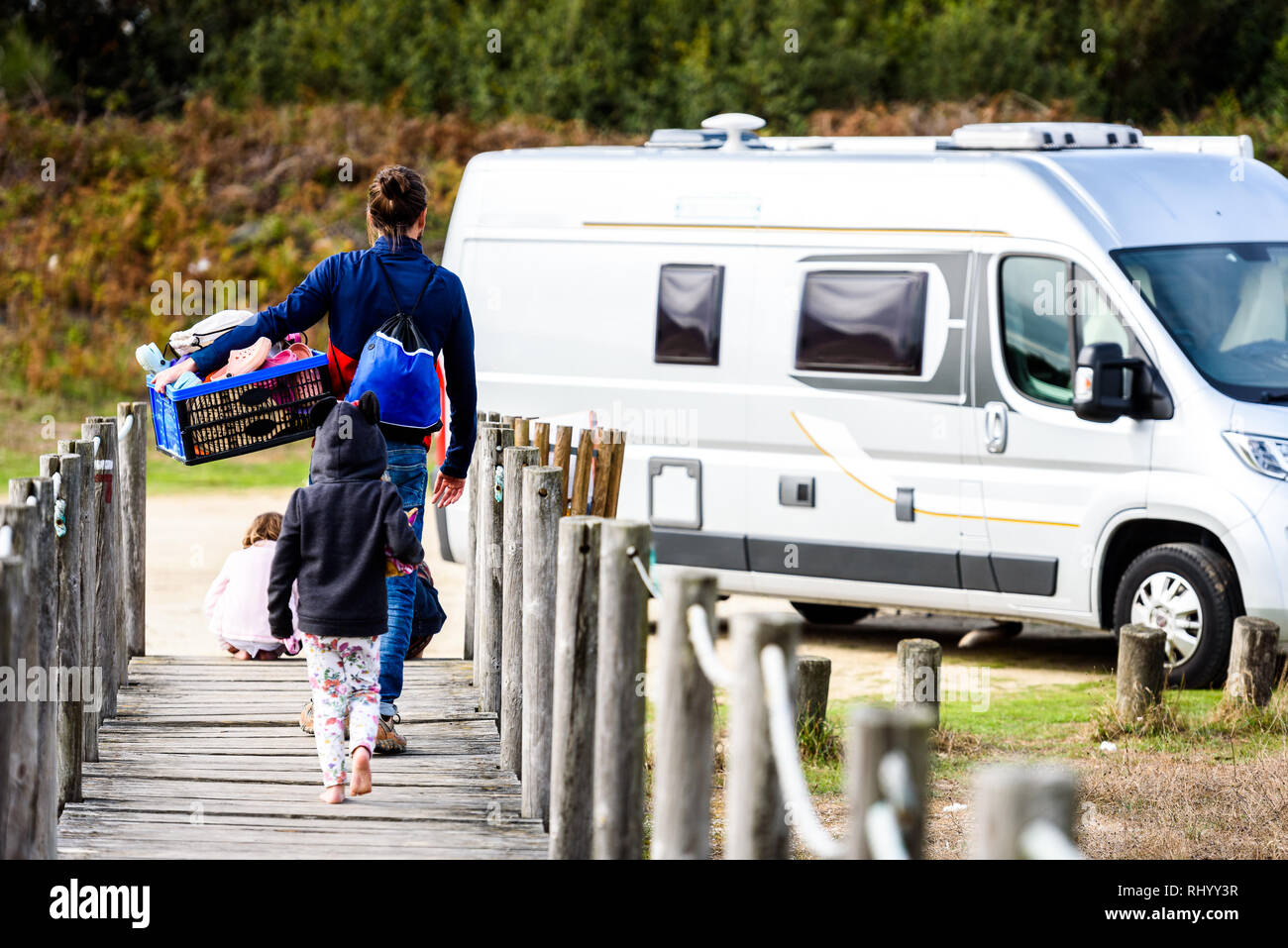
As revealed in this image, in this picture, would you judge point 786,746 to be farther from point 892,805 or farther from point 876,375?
point 876,375

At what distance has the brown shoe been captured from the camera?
21.1 ft

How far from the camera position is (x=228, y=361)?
6500 millimetres

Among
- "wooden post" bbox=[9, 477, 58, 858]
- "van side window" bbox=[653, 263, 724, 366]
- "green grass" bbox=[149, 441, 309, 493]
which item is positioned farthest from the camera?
"green grass" bbox=[149, 441, 309, 493]

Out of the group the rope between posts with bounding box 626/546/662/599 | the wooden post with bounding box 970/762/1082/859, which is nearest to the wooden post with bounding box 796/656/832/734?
the rope between posts with bounding box 626/546/662/599

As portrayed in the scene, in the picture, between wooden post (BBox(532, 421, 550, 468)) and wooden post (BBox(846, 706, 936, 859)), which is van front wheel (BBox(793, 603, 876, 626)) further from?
wooden post (BBox(846, 706, 936, 859))

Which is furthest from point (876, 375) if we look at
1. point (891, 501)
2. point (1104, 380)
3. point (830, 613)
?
point (830, 613)

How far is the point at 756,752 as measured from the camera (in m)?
3.71

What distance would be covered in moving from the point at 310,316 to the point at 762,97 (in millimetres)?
26334

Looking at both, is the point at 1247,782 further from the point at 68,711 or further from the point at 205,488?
the point at 205,488

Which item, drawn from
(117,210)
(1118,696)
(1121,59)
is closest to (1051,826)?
(1118,696)

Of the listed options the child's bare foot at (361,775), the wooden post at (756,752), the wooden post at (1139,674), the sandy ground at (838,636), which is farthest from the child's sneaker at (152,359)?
the wooden post at (1139,674)

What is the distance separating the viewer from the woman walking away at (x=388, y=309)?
6078 mm

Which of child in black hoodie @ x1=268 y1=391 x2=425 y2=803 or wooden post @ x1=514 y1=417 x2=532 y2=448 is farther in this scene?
wooden post @ x1=514 y1=417 x2=532 y2=448

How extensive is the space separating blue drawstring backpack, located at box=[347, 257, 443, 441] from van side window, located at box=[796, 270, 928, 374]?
183 inches
